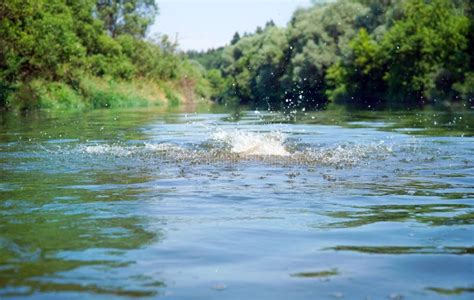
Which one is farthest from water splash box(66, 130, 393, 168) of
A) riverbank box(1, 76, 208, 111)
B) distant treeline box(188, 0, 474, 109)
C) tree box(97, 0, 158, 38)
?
tree box(97, 0, 158, 38)

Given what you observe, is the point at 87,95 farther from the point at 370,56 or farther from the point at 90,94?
the point at 370,56

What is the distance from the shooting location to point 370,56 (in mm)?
53750

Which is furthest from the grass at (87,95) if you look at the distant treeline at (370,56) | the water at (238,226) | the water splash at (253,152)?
the water at (238,226)

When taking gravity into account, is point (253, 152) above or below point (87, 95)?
below

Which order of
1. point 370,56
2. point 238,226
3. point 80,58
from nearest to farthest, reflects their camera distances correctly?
point 238,226
point 80,58
point 370,56

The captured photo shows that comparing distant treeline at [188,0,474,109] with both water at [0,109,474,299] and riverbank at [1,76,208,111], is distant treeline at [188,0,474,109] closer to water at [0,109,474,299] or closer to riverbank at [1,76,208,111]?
riverbank at [1,76,208,111]

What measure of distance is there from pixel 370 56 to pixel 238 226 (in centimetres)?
Result: 5080

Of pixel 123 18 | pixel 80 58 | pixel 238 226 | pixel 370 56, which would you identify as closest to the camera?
pixel 238 226

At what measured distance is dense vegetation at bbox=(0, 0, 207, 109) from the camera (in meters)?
33.1

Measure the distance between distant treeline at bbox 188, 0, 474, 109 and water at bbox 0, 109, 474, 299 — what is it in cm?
3067

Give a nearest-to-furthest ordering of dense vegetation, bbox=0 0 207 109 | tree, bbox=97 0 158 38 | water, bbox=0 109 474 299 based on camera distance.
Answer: water, bbox=0 109 474 299 → dense vegetation, bbox=0 0 207 109 → tree, bbox=97 0 158 38

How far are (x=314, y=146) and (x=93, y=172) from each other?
16.5 feet

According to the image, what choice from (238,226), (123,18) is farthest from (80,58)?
(238,226)

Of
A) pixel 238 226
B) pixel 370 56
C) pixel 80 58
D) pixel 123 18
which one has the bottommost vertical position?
pixel 238 226
